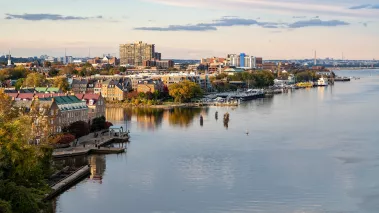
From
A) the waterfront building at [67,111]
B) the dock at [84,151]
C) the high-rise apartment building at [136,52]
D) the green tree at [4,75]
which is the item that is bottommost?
the dock at [84,151]

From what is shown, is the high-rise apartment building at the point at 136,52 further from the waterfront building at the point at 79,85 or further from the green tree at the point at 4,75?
the waterfront building at the point at 79,85

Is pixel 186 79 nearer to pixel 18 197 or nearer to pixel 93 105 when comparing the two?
pixel 93 105

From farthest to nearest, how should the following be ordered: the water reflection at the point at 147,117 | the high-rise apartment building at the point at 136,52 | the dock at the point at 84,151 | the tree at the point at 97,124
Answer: the high-rise apartment building at the point at 136,52 < the water reflection at the point at 147,117 < the tree at the point at 97,124 < the dock at the point at 84,151

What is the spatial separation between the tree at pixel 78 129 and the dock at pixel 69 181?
3.70 meters

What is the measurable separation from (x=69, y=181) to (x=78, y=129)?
5278 millimetres

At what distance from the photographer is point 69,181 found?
11273 millimetres

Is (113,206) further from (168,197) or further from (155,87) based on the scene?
(155,87)

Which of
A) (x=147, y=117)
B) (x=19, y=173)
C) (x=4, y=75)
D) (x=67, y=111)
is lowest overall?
(x=147, y=117)

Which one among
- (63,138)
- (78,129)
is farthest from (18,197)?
(78,129)

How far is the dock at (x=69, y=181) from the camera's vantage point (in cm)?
1048

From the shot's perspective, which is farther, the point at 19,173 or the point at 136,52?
the point at 136,52

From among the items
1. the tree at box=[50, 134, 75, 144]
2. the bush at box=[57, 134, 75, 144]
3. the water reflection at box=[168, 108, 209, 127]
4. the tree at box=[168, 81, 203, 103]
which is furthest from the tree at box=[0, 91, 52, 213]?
the tree at box=[168, 81, 203, 103]

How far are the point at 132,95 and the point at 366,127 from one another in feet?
46.3

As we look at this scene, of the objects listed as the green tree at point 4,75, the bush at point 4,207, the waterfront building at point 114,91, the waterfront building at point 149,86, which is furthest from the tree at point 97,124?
the green tree at point 4,75
